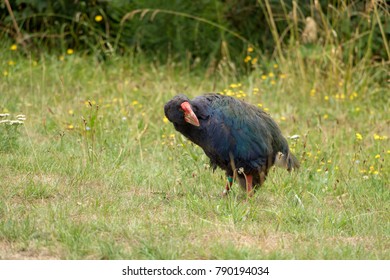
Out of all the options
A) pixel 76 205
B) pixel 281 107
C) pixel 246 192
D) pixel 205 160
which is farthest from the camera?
pixel 281 107

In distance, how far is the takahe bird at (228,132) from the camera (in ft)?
18.6

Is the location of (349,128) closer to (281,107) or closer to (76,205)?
(281,107)

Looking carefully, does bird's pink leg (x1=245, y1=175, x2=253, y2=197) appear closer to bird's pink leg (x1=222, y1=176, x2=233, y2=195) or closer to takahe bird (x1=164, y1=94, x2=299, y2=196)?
takahe bird (x1=164, y1=94, x2=299, y2=196)

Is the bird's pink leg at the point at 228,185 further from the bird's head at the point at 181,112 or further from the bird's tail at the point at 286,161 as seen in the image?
the bird's head at the point at 181,112

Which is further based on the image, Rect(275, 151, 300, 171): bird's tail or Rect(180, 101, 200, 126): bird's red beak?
Rect(275, 151, 300, 171): bird's tail

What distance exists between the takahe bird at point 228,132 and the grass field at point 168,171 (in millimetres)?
252

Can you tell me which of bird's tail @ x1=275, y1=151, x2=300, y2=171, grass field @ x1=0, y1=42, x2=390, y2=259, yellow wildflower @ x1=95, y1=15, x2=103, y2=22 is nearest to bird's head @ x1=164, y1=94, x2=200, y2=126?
grass field @ x1=0, y1=42, x2=390, y2=259

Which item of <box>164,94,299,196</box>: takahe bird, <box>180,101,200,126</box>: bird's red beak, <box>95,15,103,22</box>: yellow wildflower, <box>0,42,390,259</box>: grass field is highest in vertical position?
<box>180,101,200,126</box>: bird's red beak

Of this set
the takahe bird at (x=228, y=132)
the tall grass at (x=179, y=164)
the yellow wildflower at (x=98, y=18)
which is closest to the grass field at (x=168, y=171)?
the tall grass at (x=179, y=164)

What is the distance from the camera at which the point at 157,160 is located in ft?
23.4

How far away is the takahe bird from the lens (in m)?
5.68

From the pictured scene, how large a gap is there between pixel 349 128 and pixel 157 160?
2.30m

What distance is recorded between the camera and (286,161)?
6.21 m
